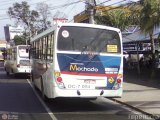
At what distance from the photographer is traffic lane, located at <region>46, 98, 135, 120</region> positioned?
1352cm

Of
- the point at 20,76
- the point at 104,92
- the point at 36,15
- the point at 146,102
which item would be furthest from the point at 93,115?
the point at 36,15

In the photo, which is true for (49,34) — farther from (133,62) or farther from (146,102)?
(133,62)

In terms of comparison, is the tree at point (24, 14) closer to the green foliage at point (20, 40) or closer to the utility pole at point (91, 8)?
the green foliage at point (20, 40)

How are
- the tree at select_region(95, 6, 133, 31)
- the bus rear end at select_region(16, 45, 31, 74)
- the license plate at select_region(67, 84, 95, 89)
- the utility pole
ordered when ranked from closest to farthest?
the license plate at select_region(67, 84, 95, 89)
the utility pole
the bus rear end at select_region(16, 45, 31, 74)
the tree at select_region(95, 6, 133, 31)

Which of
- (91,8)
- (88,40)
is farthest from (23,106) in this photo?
(91,8)

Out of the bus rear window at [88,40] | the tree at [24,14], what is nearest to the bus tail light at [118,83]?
the bus rear window at [88,40]

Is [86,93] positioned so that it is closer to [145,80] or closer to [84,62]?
[84,62]

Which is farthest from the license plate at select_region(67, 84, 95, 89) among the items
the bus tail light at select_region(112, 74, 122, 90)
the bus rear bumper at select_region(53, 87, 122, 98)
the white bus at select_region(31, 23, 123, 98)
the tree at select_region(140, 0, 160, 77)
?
the tree at select_region(140, 0, 160, 77)

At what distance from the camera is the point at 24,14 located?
261 ft

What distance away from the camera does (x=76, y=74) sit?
14672 millimetres

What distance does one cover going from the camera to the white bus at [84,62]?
47.9 ft

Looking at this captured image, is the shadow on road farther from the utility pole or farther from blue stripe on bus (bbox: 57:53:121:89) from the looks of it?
blue stripe on bus (bbox: 57:53:121:89)

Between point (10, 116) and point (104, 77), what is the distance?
11.1ft

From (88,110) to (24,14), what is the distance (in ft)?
216
